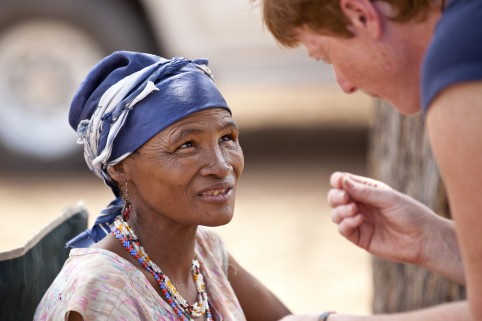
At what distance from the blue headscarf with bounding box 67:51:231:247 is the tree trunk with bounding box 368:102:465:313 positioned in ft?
7.31

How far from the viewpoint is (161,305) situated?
284 centimetres

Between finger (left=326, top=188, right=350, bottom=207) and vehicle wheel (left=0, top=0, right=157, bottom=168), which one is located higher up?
vehicle wheel (left=0, top=0, right=157, bottom=168)

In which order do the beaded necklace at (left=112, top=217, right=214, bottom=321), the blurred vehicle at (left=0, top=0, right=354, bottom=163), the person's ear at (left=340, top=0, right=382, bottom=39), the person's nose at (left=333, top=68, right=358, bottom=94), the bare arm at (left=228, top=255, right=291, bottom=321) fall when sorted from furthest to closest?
1. the blurred vehicle at (left=0, top=0, right=354, bottom=163)
2. the bare arm at (left=228, top=255, right=291, bottom=321)
3. the beaded necklace at (left=112, top=217, right=214, bottom=321)
4. the person's nose at (left=333, top=68, right=358, bottom=94)
5. the person's ear at (left=340, top=0, right=382, bottom=39)

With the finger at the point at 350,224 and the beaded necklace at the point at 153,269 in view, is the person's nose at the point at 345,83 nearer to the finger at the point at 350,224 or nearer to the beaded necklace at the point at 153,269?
the finger at the point at 350,224

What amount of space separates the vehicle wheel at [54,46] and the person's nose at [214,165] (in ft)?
19.5

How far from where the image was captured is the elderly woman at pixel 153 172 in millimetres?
2820

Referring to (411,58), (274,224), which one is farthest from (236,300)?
(274,224)

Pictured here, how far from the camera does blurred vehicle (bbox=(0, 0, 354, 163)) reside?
28.2 feet

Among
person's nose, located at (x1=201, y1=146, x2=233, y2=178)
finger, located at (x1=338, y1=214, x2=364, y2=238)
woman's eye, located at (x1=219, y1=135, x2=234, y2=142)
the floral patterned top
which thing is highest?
woman's eye, located at (x1=219, y1=135, x2=234, y2=142)

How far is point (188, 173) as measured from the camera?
2867 mm

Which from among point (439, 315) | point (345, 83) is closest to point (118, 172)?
point (345, 83)

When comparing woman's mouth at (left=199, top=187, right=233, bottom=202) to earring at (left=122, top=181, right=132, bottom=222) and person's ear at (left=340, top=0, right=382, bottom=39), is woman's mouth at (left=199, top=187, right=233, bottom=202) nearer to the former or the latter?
earring at (left=122, top=181, right=132, bottom=222)

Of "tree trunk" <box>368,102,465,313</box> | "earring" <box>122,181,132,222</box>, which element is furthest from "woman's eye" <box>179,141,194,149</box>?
"tree trunk" <box>368,102,465,313</box>

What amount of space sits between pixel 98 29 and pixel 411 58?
6.63 metres
